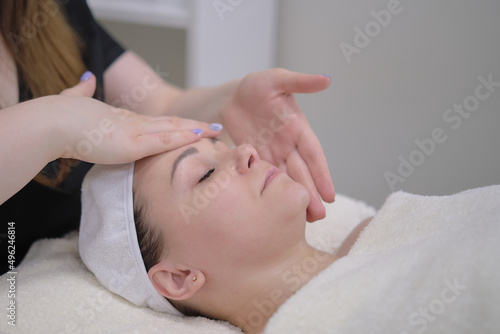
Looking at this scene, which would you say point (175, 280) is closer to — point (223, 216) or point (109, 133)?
point (223, 216)

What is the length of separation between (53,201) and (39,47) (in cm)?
39

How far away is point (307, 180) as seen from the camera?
3.13 ft

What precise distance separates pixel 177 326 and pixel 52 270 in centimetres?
32

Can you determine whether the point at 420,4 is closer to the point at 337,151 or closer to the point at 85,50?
the point at 337,151

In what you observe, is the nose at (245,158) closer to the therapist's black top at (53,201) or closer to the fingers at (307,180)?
the fingers at (307,180)

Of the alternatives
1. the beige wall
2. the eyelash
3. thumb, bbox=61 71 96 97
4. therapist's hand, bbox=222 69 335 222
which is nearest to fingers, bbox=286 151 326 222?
therapist's hand, bbox=222 69 335 222

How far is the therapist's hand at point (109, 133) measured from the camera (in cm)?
77

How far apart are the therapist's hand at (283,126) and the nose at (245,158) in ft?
0.45

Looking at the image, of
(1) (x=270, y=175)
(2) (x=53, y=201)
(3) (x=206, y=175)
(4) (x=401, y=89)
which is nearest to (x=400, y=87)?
(4) (x=401, y=89)

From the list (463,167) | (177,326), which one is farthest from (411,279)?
(463,167)

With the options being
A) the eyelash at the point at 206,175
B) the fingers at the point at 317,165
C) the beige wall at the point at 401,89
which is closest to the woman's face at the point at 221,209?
the eyelash at the point at 206,175

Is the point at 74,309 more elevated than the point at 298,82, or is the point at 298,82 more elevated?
the point at 298,82

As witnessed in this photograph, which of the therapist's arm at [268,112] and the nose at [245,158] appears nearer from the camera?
the nose at [245,158]

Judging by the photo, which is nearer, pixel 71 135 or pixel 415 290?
pixel 415 290
